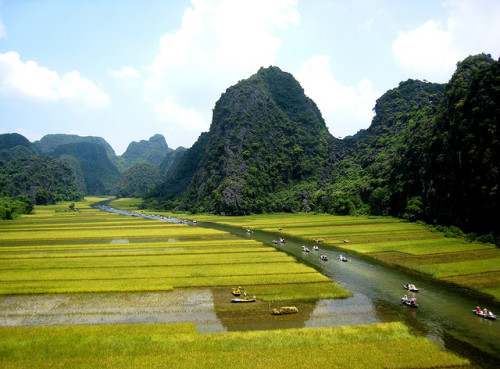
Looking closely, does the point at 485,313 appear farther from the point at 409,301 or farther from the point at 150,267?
the point at 150,267

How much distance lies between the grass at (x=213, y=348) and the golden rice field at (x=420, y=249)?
16.7 meters

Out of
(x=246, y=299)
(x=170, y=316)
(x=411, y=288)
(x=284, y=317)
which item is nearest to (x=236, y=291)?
(x=246, y=299)

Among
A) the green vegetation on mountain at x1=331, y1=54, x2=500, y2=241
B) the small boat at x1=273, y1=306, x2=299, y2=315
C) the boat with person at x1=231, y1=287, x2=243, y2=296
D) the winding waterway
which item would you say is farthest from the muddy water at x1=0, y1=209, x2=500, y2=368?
the green vegetation on mountain at x1=331, y1=54, x2=500, y2=241

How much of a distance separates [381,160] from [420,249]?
3521 inches

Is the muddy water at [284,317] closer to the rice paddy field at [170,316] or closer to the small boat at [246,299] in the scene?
the rice paddy field at [170,316]

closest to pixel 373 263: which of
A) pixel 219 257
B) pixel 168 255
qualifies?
pixel 219 257

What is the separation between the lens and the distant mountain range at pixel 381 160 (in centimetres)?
6562

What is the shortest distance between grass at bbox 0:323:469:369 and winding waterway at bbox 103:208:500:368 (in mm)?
1601

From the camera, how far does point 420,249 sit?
174 feet

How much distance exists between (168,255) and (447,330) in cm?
3780

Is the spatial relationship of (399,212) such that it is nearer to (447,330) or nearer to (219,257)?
(219,257)

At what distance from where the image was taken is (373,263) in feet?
155

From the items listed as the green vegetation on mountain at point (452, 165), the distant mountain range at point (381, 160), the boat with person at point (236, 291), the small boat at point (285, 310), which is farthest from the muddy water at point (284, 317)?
the distant mountain range at point (381, 160)

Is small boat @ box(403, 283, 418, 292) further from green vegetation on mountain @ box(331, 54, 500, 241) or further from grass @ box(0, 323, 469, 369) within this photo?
green vegetation on mountain @ box(331, 54, 500, 241)
